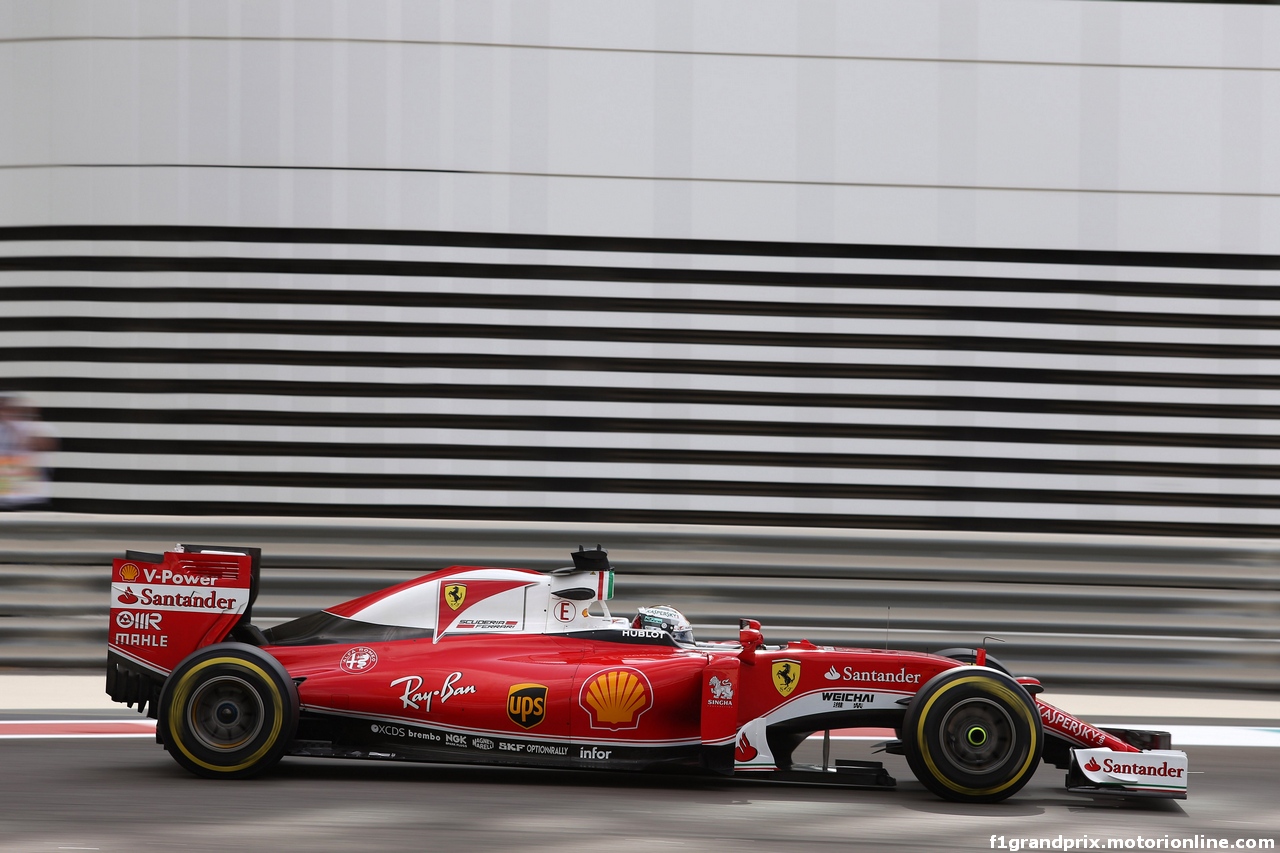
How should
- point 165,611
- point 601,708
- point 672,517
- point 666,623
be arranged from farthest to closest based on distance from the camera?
point 672,517 → point 666,623 → point 165,611 → point 601,708

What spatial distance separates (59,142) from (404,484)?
348 centimetres

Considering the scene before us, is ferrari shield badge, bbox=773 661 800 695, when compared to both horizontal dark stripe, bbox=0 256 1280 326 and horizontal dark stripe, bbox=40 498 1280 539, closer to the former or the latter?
horizontal dark stripe, bbox=40 498 1280 539

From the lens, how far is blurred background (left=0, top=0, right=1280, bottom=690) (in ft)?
29.1

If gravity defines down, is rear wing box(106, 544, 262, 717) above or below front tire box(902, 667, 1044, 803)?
above

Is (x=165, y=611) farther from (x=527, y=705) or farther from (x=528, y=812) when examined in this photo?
(x=528, y=812)

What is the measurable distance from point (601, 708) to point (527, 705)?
321 mm

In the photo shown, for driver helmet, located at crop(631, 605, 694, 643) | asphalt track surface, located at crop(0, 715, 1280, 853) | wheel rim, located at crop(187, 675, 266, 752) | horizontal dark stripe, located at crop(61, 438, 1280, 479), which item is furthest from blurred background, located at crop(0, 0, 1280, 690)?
wheel rim, located at crop(187, 675, 266, 752)

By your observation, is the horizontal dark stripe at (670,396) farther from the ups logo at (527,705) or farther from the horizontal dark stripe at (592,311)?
the ups logo at (527,705)

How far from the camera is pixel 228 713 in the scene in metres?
5.49

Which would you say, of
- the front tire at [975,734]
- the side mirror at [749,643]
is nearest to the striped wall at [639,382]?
the side mirror at [749,643]

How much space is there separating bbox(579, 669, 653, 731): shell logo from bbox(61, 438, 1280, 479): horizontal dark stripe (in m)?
3.60

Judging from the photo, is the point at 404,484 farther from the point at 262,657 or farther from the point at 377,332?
the point at 262,657

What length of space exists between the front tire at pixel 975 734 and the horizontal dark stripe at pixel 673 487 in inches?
145

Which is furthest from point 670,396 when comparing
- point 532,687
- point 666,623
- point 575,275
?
point 532,687
